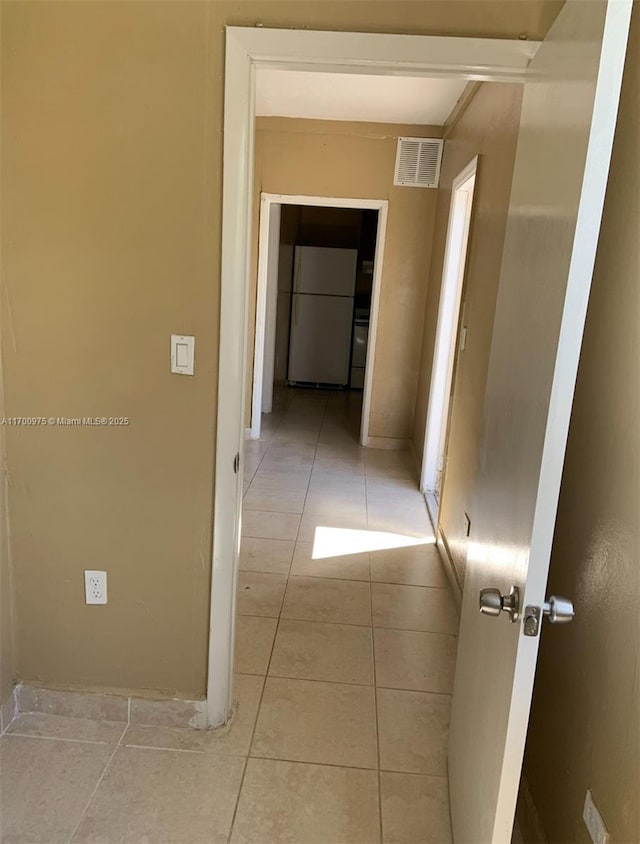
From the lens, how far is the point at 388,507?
13.0ft

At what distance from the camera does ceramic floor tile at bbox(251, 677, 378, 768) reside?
74.7 inches

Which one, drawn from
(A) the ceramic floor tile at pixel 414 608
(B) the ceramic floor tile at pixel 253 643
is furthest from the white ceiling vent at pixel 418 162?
(B) the ceramic floor tile at pixel 253 643

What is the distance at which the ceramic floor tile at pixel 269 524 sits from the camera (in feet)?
11.2

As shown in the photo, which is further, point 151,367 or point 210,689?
point 210,689

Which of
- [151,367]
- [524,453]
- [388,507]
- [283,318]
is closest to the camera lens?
[524,453]

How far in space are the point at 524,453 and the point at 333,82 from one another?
10.9ft

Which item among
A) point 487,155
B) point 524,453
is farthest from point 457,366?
point 524,453

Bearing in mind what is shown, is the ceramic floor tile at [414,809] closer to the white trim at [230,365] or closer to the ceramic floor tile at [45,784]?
the white trim at [230,365]

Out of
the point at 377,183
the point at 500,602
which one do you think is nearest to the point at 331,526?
the point at 500,602

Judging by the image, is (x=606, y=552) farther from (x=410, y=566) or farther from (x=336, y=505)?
(x=336, y=505)

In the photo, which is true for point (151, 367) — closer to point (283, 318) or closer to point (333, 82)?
point (333, 82)

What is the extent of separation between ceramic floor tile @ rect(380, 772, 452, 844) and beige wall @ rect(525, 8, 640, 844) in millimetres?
298

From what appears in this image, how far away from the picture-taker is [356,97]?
13.1 ft

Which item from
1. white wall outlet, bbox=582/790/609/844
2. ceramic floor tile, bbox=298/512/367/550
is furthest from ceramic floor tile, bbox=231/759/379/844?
ceramic floor tile, bbox=298/512/367/550
